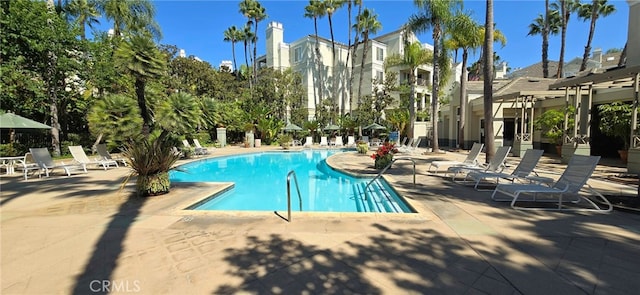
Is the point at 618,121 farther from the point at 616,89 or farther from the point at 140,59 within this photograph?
the point at 140,59

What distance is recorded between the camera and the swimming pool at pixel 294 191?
688cm

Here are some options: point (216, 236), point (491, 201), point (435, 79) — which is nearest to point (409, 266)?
point (216, 236)

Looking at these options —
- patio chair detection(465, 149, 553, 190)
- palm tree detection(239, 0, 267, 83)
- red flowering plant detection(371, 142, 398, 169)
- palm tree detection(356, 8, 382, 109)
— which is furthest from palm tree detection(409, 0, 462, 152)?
palm tree detection(239, 0, 267, 83)

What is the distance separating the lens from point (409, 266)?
9.87ft

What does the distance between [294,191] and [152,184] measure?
4053 millimetres

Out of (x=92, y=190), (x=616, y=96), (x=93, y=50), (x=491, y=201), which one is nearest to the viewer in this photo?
(x=491, y=201)

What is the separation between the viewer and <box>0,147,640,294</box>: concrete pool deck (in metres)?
2.69

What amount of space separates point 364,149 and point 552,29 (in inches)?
1001

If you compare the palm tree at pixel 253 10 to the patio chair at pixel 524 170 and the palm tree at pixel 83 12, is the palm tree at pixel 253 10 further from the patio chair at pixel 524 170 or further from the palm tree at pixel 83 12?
the patio chair at pixel 524 170

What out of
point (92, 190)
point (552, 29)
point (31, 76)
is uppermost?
point (552, 29)

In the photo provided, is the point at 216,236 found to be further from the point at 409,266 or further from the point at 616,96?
the point at 616,96

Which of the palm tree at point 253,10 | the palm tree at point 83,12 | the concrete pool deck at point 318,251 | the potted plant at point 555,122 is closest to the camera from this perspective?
the concrete pool deck at point 318,251

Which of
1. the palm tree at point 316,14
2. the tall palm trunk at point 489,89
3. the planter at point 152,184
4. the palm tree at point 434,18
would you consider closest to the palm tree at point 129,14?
the palm tree at point 316,14

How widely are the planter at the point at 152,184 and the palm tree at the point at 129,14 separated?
18108mm
